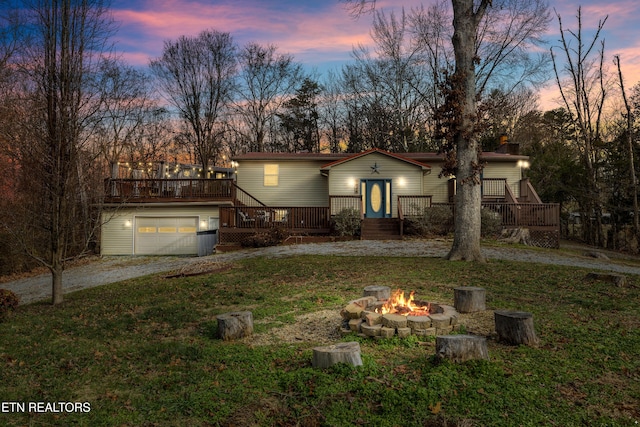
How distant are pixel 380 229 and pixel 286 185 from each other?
23.2ft

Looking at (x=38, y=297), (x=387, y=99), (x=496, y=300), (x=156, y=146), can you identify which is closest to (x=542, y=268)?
(x=496, y=300)

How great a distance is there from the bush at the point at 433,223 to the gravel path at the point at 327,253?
1.54 m

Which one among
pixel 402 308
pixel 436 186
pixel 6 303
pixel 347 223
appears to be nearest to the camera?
pixel 402 308

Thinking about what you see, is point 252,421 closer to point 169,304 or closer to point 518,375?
point 518,375

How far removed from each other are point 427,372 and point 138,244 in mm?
20009

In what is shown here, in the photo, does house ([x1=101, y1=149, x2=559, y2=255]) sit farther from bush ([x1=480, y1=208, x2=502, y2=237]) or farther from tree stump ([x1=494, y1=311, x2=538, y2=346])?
tree stump ([x1=494, y1=311, x2=538, y2=346])

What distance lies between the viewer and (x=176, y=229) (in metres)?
20.9

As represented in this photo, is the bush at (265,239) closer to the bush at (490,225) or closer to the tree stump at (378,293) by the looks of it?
the bush at (490,225)

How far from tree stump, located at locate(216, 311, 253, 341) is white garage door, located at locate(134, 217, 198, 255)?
15.9 meters

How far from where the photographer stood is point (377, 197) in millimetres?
21781

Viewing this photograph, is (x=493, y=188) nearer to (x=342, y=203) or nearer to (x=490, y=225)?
(x=490, y=225)

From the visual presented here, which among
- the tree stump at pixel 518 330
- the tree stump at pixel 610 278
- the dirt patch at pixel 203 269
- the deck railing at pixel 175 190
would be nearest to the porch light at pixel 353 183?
the deck railing at pixel 175 190

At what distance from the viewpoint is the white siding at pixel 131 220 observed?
2083cm

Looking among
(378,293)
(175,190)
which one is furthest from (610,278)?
(175,190)
